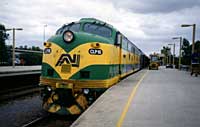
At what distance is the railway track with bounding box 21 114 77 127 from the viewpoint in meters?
11.4

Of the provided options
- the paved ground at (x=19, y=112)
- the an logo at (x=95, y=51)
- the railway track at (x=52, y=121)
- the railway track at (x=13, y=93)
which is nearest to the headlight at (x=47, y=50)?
the an logo at (x=95, y=51)

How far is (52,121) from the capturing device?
1200 centimetres

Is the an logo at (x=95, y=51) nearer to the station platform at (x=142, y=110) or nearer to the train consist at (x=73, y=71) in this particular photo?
the train consist at (x=73, y=71)

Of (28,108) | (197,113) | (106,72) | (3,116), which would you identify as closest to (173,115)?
(197,113)

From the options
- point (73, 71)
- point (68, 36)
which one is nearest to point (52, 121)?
point (73, 71)

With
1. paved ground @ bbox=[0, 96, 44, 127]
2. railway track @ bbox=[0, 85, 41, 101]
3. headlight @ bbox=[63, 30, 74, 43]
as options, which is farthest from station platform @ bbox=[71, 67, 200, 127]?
railway track @ bbox=[0, 85, 41, 101]

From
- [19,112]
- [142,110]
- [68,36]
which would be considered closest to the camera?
[142,110]

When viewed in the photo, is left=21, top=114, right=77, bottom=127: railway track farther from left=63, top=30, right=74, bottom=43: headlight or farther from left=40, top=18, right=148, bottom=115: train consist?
left=63, top=30, right=74, bottom=43: headlight

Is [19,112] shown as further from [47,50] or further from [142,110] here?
[142,110]

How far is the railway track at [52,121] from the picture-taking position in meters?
11.4

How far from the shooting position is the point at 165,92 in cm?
1388

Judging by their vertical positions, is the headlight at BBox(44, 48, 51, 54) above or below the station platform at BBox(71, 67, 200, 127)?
above

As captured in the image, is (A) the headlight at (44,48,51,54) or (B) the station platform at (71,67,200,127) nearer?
(B) the station platform at (71,67,200,127)

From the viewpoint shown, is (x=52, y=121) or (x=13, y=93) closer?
(x=52, y=121)
